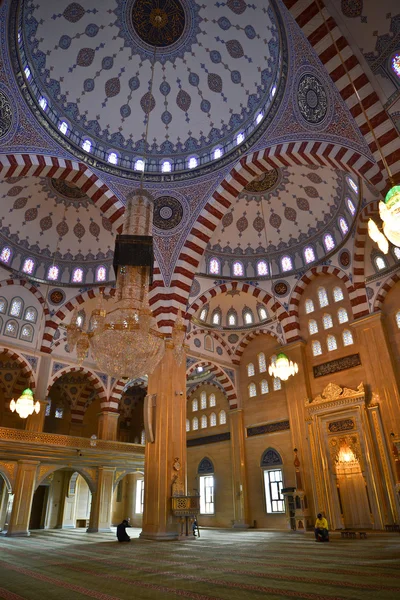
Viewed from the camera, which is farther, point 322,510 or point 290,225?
point 290,225

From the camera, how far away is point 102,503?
1355 cm

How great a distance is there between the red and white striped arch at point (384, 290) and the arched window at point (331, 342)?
1920 mm

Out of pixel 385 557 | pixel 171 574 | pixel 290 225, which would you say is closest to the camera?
pixel 171 574

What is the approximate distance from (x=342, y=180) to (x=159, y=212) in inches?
203

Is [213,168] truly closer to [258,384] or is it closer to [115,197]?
[115,197]

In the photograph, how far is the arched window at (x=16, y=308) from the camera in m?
13.1

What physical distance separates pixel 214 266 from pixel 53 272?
17.9ft

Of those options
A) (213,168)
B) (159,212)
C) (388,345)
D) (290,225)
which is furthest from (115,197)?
(388,345)

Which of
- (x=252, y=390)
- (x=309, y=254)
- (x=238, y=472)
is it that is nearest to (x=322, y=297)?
(x=309, y=254)

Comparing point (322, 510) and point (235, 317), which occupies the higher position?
point (235, 317)

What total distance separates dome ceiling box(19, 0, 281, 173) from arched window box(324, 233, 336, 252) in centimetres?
442

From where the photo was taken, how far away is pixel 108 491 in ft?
45.3

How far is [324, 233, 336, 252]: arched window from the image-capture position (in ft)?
41.6

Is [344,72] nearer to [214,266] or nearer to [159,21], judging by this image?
[159,21]
